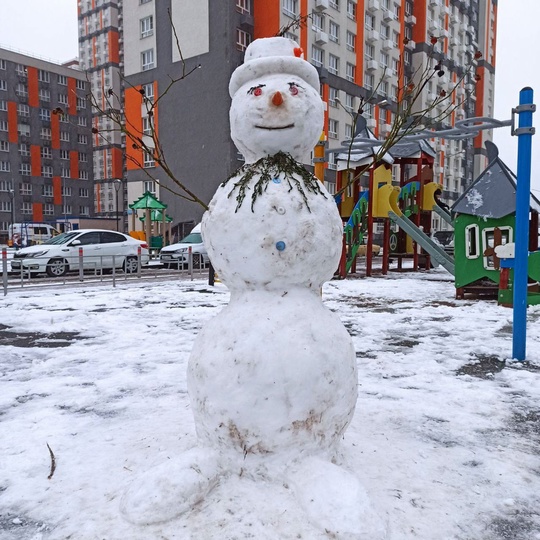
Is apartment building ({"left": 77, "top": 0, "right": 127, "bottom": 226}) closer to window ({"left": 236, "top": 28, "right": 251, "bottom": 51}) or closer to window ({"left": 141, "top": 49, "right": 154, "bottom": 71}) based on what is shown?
window ({"left": 141, "top": 49, "right": 154, "bottom": 71})

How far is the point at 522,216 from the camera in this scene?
189 inches

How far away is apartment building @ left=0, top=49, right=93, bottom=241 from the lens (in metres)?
46.6

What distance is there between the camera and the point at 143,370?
4.48 metres

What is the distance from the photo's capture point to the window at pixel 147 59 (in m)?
31.6

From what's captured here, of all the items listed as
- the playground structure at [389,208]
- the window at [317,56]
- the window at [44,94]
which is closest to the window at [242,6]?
the window at [317,56]

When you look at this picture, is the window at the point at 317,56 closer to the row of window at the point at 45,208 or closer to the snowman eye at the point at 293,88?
the snowman eye at the point at 293,88

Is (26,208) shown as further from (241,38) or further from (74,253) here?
(74,253)

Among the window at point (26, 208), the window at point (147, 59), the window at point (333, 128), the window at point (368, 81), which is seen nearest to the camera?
the window at point (147, 59)

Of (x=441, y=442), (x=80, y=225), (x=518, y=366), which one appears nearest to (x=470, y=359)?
(x=518, y=366)

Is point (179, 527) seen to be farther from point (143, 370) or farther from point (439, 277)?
point (439, 277)

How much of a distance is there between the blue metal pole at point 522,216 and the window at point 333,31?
3046cm

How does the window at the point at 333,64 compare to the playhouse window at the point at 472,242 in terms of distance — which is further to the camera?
the window at the point at 333,64

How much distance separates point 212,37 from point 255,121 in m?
28.8

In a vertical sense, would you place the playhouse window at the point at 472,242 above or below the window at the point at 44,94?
below
